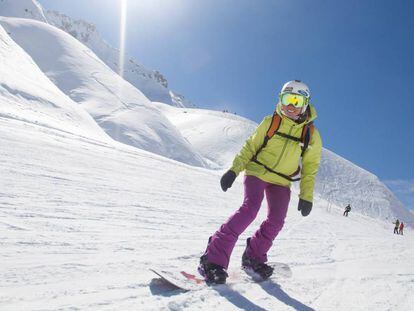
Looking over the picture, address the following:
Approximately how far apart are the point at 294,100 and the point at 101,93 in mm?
49507

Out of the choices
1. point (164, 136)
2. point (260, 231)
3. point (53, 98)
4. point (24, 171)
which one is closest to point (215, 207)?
point (24, 171)

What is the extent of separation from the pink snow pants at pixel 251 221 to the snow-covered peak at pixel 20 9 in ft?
565

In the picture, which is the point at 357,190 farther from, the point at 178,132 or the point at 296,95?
the point at 296,95

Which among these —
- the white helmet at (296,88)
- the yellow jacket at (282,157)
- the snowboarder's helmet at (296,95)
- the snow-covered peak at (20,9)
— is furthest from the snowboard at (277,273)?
the snow-covered peak at (20,9)

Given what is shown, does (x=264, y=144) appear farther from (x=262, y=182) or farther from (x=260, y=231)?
(x=260, y=231)

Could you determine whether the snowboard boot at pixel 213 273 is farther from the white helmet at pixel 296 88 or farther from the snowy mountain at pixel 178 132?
the snowy mountain at pixel 178 132

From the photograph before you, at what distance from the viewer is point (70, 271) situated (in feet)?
10.5

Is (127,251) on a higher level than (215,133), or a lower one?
lower

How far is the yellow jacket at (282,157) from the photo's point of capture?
4199mm

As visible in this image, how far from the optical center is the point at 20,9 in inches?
6275

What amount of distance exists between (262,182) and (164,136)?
1657 inches

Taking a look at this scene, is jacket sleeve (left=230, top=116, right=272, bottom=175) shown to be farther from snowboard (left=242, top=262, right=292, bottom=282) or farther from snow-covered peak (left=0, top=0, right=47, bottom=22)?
snow-covered peak (left=0, top=0, right=47, bottom=22)

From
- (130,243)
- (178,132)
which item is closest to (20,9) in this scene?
(178,132)

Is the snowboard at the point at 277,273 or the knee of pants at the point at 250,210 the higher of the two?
the knee of pants at the point at 250,210
